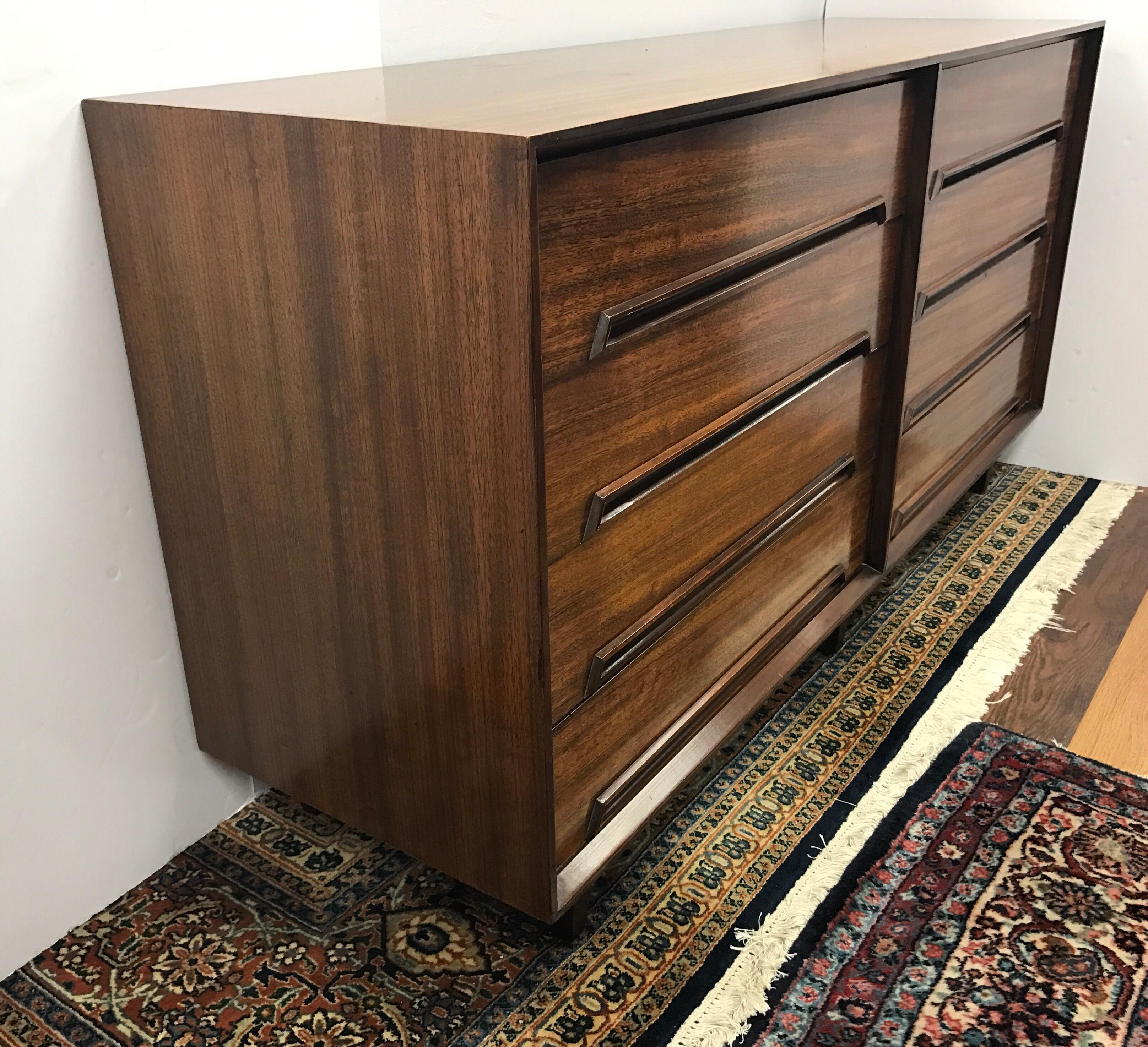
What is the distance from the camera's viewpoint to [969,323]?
1.85 m

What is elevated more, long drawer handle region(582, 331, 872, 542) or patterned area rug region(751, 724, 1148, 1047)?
long drawer handle region(582, 331, 872, 542)

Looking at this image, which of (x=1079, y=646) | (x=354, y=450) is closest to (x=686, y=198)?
(x=354, y=450)

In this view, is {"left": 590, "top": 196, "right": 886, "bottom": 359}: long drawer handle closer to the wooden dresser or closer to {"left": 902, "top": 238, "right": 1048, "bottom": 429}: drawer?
the wooden dresser

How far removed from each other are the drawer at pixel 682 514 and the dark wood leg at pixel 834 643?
1.05 feet

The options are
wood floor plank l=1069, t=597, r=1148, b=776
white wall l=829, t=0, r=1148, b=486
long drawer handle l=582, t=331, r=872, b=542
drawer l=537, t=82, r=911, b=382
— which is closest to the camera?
drawer l=537, t=82, r=911, b=382

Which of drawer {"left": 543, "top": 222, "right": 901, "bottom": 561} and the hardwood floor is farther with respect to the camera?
the hardwood floor

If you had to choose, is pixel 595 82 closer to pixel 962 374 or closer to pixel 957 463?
pixel 962 374

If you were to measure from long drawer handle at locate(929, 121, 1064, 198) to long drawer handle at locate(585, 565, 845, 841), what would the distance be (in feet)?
1.86

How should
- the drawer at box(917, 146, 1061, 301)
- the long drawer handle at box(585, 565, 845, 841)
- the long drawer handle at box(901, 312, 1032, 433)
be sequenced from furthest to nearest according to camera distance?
the long drawer handle at box(901, 312, 1032, 433) < the drawer at box(917, 146, 1061, 301) < the long drawer handle at box(585, 565, 845, 841)

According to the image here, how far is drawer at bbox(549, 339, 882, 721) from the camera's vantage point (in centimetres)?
103

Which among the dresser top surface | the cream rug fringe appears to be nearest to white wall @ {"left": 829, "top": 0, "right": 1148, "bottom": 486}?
the cream rug fringe

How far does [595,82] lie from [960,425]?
1092mm

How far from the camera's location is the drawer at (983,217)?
5.23ft

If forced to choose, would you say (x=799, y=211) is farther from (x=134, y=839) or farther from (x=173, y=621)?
(x=134, y=839)
